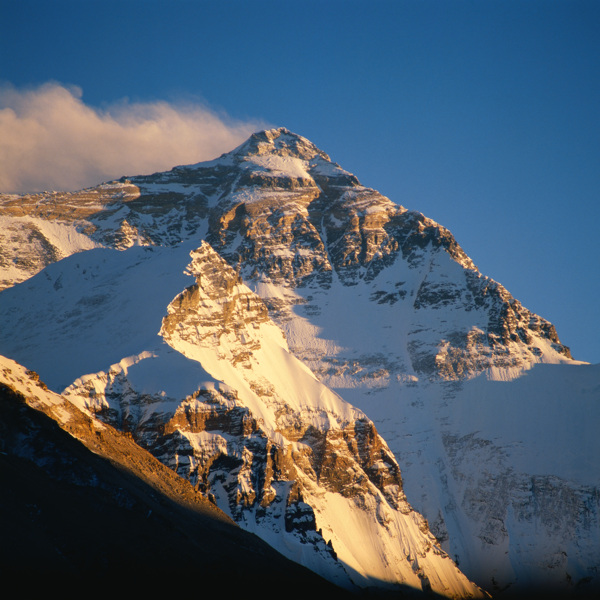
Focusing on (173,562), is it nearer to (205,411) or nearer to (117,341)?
(205,411)

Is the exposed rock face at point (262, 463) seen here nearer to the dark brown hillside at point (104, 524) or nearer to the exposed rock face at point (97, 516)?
the exposed rock face at point (97, 516)

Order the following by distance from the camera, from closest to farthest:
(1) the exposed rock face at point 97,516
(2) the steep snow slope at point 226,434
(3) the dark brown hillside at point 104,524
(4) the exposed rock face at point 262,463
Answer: (3) the dark brown hillside at point 104,524 < (1) the exposed rock face at point 97,516 < (4) the exposed rock face at point 262,463 < (2) the steep snow slope at point 226,434

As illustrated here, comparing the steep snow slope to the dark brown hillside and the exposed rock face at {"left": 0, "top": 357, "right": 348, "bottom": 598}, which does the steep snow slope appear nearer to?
the exposed rock face at {"left": 0, "top": 357, "right": 348, "bottom": 598}

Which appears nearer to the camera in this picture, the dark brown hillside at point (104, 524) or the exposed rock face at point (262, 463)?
the dark brown hillside at point (104, 524)

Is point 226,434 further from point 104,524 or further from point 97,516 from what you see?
point 104,524

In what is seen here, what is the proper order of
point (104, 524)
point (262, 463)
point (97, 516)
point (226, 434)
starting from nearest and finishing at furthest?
point (104, 524)
point (97, 516)
point (226, 434)
point (262, 463)

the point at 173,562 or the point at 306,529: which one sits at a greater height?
the point at 306,529

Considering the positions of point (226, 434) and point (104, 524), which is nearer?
point (104, 524)

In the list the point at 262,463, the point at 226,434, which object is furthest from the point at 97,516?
the point at 262,463

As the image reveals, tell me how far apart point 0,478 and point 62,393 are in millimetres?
52991

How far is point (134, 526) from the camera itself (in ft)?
390

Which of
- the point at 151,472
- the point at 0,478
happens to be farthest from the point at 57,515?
the point at 151,472

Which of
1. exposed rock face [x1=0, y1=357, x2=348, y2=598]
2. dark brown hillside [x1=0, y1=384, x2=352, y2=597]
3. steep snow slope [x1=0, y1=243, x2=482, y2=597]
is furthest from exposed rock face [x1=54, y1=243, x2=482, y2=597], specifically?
dark brown hillside [x1=0, y1=384, x2=352, y2=597]

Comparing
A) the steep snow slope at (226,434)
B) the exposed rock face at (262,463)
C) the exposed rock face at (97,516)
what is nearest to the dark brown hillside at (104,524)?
the exposed rock face at (97,516)
